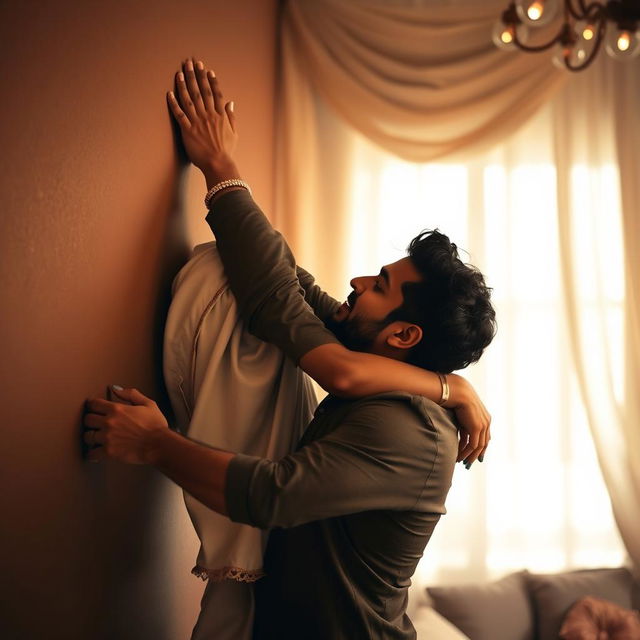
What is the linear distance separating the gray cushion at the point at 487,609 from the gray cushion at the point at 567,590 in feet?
0.17

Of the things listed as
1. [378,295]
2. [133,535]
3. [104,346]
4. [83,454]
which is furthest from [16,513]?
[378,295]

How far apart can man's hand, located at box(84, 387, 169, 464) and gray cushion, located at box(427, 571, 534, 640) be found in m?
2.19

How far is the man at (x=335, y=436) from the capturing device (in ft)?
3.80

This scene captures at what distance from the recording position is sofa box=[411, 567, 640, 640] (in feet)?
9.64

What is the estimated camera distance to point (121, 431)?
114 cm

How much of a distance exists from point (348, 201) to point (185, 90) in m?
1.80

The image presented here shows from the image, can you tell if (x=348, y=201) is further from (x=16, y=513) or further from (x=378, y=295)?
(x=16, y=513)

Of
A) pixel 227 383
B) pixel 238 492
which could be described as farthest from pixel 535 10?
pixel 238 492

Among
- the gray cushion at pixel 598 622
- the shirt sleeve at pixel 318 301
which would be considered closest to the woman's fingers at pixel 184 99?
the shirt sleeve at pixel 318 301

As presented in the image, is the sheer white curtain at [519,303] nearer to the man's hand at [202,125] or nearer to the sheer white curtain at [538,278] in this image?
the sheer white curtain at [538,278]

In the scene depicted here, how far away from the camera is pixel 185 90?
4.97 feet

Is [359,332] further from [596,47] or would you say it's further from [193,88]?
[596,47]

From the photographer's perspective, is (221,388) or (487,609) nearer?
(221,388)

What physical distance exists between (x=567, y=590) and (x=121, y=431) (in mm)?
2498
